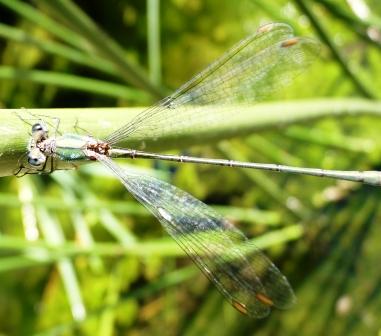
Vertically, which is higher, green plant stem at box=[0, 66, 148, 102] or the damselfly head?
green plant stem at box=[0, 66, 148, 102]

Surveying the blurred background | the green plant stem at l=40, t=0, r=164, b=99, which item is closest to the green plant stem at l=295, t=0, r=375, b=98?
the blurred background

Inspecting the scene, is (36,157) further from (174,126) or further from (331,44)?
(331,44)

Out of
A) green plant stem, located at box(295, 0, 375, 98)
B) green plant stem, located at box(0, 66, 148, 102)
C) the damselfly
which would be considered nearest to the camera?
the damselfly

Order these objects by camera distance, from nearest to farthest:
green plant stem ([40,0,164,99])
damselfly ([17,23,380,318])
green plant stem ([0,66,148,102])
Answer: damselfly ([17,23,380,318]) < green plant stem ([40,0,164,99]) < green plant stem ([0,66,148,102])

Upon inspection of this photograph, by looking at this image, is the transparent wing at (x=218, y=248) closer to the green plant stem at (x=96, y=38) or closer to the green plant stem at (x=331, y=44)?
the green plant stem at (x=96, y=38)

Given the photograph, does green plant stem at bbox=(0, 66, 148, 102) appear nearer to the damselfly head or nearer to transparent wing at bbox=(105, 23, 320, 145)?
transparent wing at bbox=(105, 23, 320, 145)

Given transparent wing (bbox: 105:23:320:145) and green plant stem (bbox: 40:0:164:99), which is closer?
transparent wing (bbox: 105:23:320:145)

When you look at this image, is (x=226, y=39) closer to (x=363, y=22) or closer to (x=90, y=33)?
(x=363, y=22)
